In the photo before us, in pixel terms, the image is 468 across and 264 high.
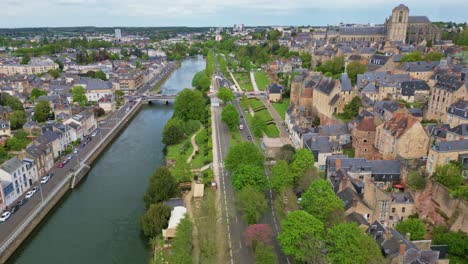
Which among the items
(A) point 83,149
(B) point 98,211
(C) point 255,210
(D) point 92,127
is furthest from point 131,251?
(D) point 92,127

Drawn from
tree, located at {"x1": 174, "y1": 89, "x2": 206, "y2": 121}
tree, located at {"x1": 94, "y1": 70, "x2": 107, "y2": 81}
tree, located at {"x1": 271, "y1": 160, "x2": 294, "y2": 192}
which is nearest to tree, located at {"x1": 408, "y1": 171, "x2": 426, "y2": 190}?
tree, located at {"x1": 271, "y1": 160, "x2": 294, "y2": 192}

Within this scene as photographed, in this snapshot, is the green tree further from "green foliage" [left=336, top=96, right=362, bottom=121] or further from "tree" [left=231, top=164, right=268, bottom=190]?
"green foliage" [left=336, top=96, right=362, bottom=121]

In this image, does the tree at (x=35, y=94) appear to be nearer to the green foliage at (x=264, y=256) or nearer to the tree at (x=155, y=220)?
the tree at (x=155, y=220)

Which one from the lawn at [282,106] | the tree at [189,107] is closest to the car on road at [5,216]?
the tree at [189,107]

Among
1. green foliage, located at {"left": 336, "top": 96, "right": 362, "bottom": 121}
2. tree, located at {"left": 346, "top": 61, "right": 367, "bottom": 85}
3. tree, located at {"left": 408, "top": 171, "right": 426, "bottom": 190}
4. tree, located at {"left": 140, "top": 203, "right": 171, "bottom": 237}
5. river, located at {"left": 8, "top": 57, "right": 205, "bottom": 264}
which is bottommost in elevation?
river, located at {"left": 8, "top": 57, "right": 205, "bottom": 264}

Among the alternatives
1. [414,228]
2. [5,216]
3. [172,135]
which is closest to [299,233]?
Answer: [414,228]

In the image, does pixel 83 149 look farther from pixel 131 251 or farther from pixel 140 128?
pixel 131 251
